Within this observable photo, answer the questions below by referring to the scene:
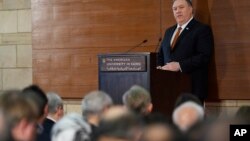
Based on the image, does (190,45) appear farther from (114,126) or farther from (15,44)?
(114,126)

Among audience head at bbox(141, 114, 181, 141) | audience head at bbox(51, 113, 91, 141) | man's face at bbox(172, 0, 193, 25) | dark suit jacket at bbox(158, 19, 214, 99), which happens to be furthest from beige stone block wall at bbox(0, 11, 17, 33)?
audience head at bbox(141, 114, 181, 141)

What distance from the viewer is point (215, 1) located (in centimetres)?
709

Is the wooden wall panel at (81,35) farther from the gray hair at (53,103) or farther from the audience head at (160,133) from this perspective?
the audience head at (160,133)

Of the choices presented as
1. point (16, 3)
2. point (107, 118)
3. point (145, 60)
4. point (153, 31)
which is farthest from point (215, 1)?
point (107, 118)

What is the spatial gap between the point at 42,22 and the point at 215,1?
2552 mm

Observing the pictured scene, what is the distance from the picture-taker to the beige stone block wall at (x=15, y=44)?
330 inches

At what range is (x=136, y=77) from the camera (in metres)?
5.39

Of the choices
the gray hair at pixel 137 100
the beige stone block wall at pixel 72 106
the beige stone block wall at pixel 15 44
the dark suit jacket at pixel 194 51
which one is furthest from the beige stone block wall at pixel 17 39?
the gray hair at pixel 137 100

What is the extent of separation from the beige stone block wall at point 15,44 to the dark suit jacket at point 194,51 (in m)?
2.58

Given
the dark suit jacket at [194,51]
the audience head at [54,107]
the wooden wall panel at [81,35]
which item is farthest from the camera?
the wooden wall panel at [81,35]

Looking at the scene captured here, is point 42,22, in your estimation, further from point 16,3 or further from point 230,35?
point 230,35

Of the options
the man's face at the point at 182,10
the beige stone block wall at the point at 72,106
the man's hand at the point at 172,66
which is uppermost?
the man's face at the point at 182,10

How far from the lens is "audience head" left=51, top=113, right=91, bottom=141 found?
3.09 meters

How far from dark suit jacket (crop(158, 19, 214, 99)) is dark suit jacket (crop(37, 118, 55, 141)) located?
241cm
